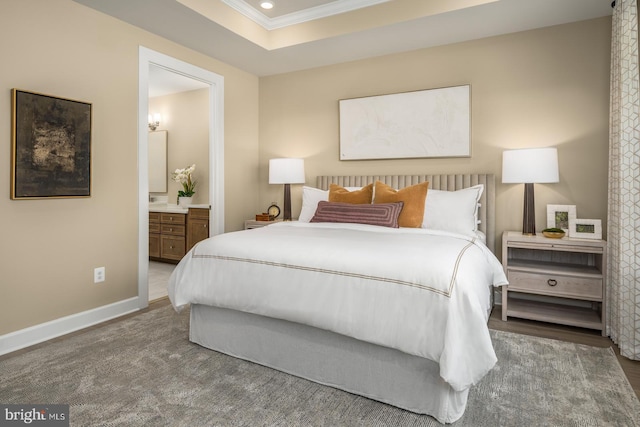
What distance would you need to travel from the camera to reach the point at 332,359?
2.04 meters

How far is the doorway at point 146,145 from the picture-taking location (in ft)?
11.1

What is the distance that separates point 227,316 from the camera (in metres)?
2.41

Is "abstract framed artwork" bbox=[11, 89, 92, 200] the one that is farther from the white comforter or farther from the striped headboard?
the striped headboard

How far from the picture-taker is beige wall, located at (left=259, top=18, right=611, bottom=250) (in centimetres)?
321

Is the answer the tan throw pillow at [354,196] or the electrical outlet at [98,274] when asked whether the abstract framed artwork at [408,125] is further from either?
the electrical outlet at [98,274]

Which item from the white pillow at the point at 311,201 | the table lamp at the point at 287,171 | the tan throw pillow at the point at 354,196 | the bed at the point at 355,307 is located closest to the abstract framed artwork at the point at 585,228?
the bed at the point at 355,307

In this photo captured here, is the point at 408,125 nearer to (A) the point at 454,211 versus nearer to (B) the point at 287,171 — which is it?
(A) the point at 454,211

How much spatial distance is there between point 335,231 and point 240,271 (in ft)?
2.76

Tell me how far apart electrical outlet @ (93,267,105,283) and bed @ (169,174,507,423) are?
3.48ft

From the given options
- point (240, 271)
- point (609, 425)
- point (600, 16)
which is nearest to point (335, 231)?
point (240, 271)

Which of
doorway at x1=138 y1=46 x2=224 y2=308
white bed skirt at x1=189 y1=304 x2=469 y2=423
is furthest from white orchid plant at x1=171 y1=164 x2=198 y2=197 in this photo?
white bed skirt at x1=189 y1=304 x2=469 y2=423

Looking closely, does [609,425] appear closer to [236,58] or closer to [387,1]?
[387,1]

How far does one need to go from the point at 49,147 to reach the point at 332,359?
8.04 feet

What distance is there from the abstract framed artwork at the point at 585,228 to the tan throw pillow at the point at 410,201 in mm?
1194
